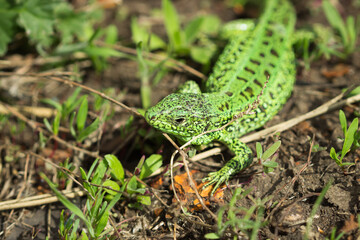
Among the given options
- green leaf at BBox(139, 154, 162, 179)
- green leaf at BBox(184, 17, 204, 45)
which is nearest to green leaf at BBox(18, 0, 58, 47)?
green leaf at BBox(184, 17, 204, 45)

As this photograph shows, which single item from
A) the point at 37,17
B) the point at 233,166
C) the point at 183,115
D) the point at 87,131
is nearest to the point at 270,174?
the point at 233,166

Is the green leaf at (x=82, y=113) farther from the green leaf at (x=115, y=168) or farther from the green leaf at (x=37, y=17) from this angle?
the green leaf at (x=37, y=17)

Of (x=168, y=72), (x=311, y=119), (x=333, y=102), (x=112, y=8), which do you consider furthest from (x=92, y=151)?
(x=112, y=8)

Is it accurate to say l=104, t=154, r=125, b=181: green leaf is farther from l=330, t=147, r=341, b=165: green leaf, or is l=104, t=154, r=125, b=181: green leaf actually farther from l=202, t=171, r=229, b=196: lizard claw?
l=330, t=147, r=341, b=165: green leaf

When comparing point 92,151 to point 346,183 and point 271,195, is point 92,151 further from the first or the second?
point 346,183

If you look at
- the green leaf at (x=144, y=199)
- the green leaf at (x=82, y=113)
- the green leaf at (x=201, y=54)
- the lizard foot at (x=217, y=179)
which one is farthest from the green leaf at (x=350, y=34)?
the green leaf at (x=82, y=113)

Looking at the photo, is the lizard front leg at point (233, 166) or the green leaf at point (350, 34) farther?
the green leaf at point (350, 34)
